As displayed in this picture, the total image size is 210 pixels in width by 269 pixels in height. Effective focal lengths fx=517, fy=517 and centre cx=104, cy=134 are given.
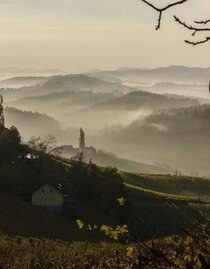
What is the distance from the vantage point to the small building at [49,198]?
83125 millimetres

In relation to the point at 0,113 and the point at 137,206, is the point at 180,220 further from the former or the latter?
the point at 0,113

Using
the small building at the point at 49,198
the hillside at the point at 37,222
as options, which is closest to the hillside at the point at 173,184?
the small building at the point at 49,198

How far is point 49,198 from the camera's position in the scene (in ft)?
274

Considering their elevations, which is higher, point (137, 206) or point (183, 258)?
point (183, 258)

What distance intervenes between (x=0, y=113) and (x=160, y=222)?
42.3 meters

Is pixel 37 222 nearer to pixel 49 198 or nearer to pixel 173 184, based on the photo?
pixel 49 198

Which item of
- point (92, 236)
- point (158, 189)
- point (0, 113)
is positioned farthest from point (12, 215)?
point (158, 189)

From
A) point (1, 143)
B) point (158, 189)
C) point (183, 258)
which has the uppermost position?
point (183, 258)

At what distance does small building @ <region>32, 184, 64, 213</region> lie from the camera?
83125mm

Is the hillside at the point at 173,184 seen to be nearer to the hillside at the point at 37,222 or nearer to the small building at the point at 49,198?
the small building at the point at 49,198

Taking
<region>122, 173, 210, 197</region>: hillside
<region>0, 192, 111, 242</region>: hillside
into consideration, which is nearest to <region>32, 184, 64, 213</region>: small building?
<region>0, 192, 111, 242</region>: hillside

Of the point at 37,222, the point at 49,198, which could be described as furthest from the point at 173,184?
the point at 37,222

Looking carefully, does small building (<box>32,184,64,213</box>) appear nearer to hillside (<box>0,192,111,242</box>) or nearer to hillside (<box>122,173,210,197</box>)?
hillside (<box>0,192,111,242</box>)

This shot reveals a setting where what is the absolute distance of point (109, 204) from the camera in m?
85.7
